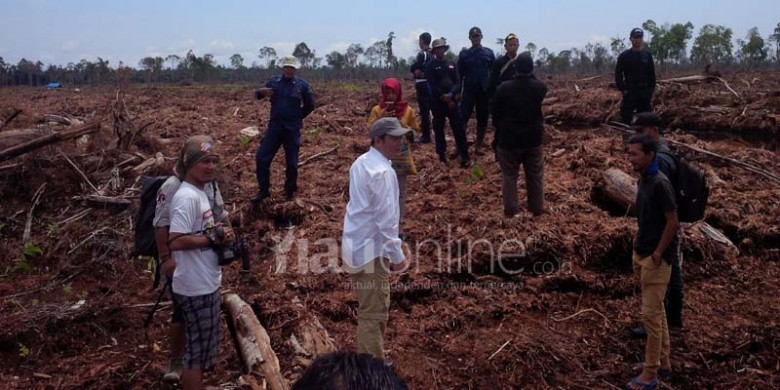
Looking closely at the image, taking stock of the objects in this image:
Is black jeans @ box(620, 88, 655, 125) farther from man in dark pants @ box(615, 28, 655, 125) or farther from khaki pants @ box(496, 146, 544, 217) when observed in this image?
khaki pants @ box(496, 146, 544, 217)

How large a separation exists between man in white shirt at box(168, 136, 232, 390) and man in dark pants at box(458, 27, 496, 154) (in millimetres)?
5510

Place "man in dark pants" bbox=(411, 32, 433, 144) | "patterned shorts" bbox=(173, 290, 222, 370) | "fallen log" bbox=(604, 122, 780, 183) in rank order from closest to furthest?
"patterned shorts" bbox=(173, 290, 222, 370) → "fallen log" bbox=(604, 122, 780, 183) → "man in dark pants" bbox=(411, 32, 433, 144)

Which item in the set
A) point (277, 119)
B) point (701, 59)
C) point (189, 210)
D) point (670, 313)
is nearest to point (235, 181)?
point (277, 119)

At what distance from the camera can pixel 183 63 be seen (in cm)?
5728

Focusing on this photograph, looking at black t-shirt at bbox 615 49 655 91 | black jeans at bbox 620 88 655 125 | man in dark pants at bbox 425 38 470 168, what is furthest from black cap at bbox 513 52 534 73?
black jeans at bbox 620 88 655 125

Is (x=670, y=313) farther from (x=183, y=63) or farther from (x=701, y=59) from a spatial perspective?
(x=183, y=63)

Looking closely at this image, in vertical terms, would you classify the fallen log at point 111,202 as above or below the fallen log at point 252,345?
above

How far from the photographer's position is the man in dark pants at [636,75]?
26.2ft

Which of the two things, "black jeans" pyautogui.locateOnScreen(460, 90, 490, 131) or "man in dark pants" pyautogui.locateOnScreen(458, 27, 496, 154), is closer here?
"man in dark pants" pyautogui.locateOnScreen(458, 27, 496, 154)

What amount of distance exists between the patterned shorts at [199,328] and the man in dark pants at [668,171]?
3125 mm

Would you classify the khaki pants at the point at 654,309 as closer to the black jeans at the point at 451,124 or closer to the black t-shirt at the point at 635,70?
the black jeans at the point at 451,124

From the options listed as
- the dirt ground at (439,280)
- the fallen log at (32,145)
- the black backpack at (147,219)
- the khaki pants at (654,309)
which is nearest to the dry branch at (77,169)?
the dirt ground at (439,280)

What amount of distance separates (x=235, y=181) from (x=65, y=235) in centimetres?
→ 241

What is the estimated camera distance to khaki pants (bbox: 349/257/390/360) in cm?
350
